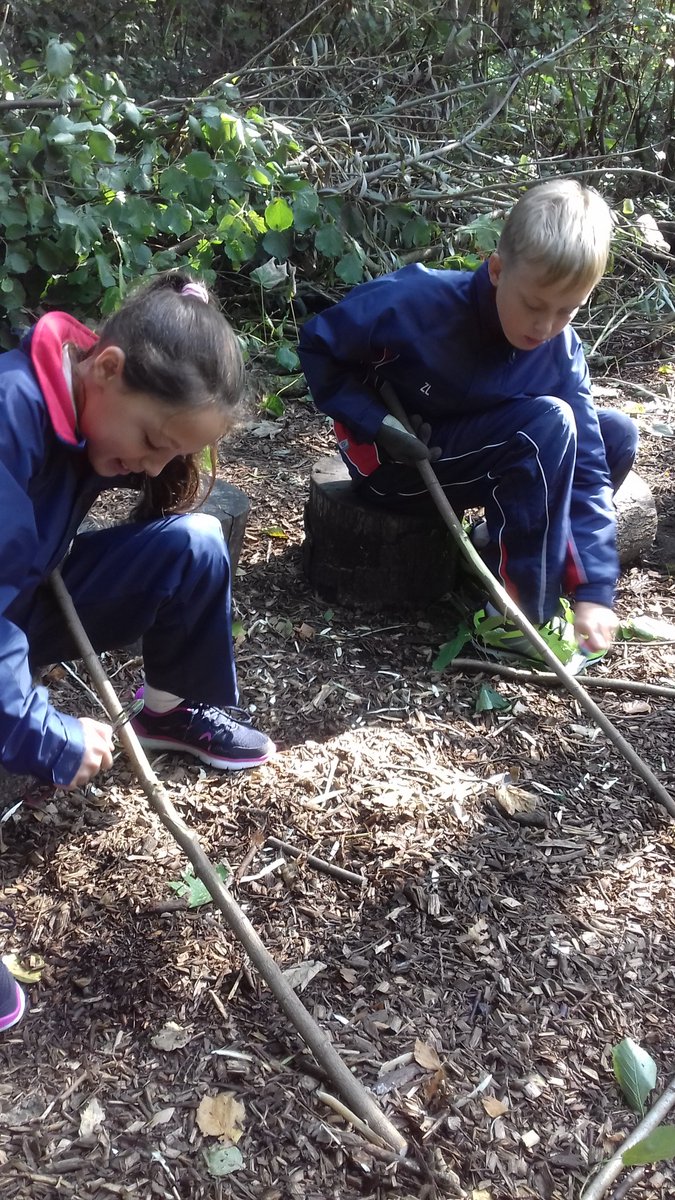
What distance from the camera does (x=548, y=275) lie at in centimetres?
216

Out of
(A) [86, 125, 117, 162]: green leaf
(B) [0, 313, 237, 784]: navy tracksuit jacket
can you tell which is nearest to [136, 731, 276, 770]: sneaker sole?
(B) [0, 313, 237, 784]: navy tracksuit jacket

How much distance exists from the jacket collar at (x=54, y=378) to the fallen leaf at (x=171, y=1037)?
105cm

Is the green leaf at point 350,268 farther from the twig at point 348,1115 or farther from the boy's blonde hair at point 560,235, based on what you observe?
the twig at point 348,1115

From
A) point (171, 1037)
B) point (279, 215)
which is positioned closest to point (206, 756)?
point (171, 1037)

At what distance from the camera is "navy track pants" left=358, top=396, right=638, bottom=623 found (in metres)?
2.47

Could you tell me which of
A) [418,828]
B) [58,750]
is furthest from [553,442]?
[58,750]

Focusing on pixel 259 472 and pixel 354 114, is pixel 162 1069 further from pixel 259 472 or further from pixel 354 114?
pixel 354 114

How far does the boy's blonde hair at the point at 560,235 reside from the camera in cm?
213

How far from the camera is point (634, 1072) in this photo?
1.59m

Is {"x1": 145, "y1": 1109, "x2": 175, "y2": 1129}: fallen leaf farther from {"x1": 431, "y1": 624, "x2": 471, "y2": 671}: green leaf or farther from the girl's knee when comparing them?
{"x1": 431, "y1": 624, "x2": 471, "y2": 671}: green leaf

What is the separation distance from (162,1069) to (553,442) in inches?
68.3

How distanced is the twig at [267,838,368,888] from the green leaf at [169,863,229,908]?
0.44 ft

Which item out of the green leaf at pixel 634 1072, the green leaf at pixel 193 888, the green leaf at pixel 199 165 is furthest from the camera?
the green leaf at pixel 199 165

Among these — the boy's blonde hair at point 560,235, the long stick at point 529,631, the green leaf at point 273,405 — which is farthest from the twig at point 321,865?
the green leaf at point 273,405
